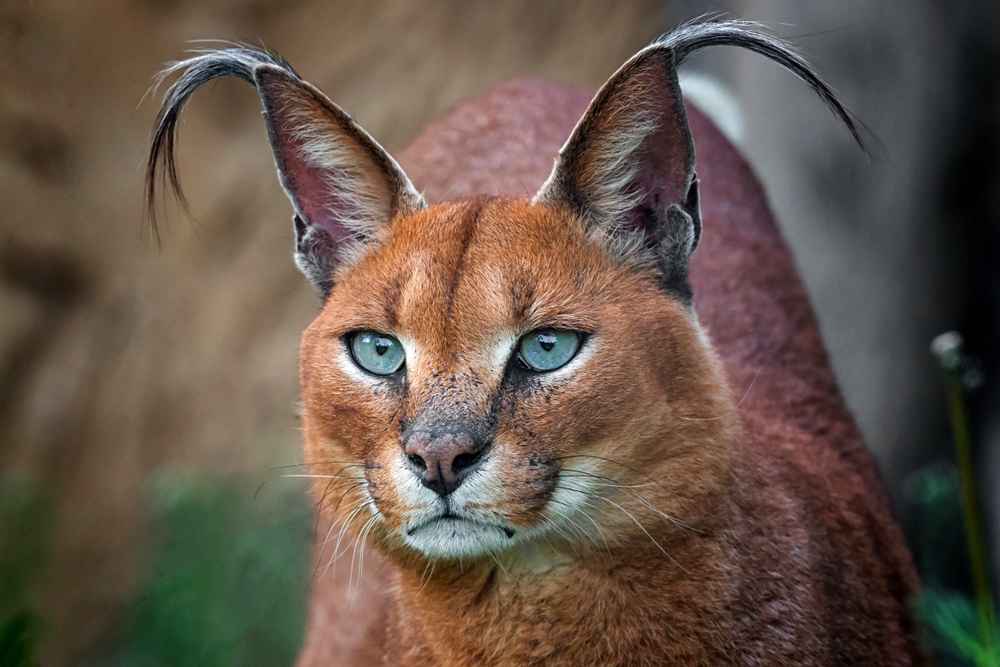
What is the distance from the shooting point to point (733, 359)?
3895mm

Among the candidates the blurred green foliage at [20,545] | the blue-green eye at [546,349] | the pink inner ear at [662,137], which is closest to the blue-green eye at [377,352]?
the blue-green eye at [546,349]

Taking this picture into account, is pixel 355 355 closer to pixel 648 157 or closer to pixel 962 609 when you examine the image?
pixel 648 157

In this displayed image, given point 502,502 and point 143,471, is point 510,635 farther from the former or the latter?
point 143,471


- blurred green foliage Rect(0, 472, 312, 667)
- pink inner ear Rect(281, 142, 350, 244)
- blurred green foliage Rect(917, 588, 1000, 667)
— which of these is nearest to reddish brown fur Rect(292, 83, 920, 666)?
pink inner ear Rect(281, 142, 350, 244)

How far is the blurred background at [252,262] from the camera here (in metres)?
5.31

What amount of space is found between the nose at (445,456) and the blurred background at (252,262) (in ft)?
9.33

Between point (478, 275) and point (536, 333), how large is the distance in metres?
0.18

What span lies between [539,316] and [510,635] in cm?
74

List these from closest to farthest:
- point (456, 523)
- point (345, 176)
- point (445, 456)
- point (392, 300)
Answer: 1. point (445, 456)
2. point (456, 523)
3. point (392, 300)
4. point (345, 176)

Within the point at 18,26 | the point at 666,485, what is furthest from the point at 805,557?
the point at 18,26

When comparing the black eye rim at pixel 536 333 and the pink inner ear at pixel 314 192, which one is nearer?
the black eye rim at pixel 536 333

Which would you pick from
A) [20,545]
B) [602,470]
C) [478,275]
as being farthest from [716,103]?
[20,545]

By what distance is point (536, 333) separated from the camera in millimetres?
2748

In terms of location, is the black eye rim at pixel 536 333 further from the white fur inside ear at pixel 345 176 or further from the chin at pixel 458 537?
the white fur inside ear at pixel 345 176
